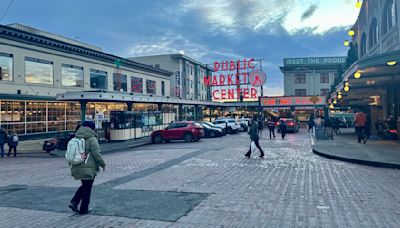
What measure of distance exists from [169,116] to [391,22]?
72.2 feet

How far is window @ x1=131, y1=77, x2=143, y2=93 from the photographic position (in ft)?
123

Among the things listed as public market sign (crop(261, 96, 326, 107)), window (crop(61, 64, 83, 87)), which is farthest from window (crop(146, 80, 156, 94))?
public market sign (crop(261, 96, 326, 107))

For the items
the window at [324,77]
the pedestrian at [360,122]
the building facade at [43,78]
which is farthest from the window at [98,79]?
the window at [324,77]

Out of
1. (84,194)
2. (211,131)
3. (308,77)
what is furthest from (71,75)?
(308,77)

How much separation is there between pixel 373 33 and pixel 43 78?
26.5m

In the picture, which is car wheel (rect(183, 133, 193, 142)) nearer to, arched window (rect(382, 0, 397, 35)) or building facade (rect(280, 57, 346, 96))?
arched window (rect(382, 0, 397, 35))

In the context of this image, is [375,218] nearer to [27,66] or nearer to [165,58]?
[27,66]

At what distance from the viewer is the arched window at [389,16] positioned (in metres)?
18.4

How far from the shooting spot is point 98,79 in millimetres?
31750

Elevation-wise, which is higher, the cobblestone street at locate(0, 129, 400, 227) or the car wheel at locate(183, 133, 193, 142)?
the car wheel at locate(183, 133, 193, 142)

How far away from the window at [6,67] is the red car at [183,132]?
11.4m

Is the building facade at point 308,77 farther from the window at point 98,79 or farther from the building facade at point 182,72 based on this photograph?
the window at point 98,79

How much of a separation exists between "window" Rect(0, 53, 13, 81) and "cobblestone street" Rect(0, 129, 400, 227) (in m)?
12.9

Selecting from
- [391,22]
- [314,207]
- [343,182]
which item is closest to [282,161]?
[343,182]
